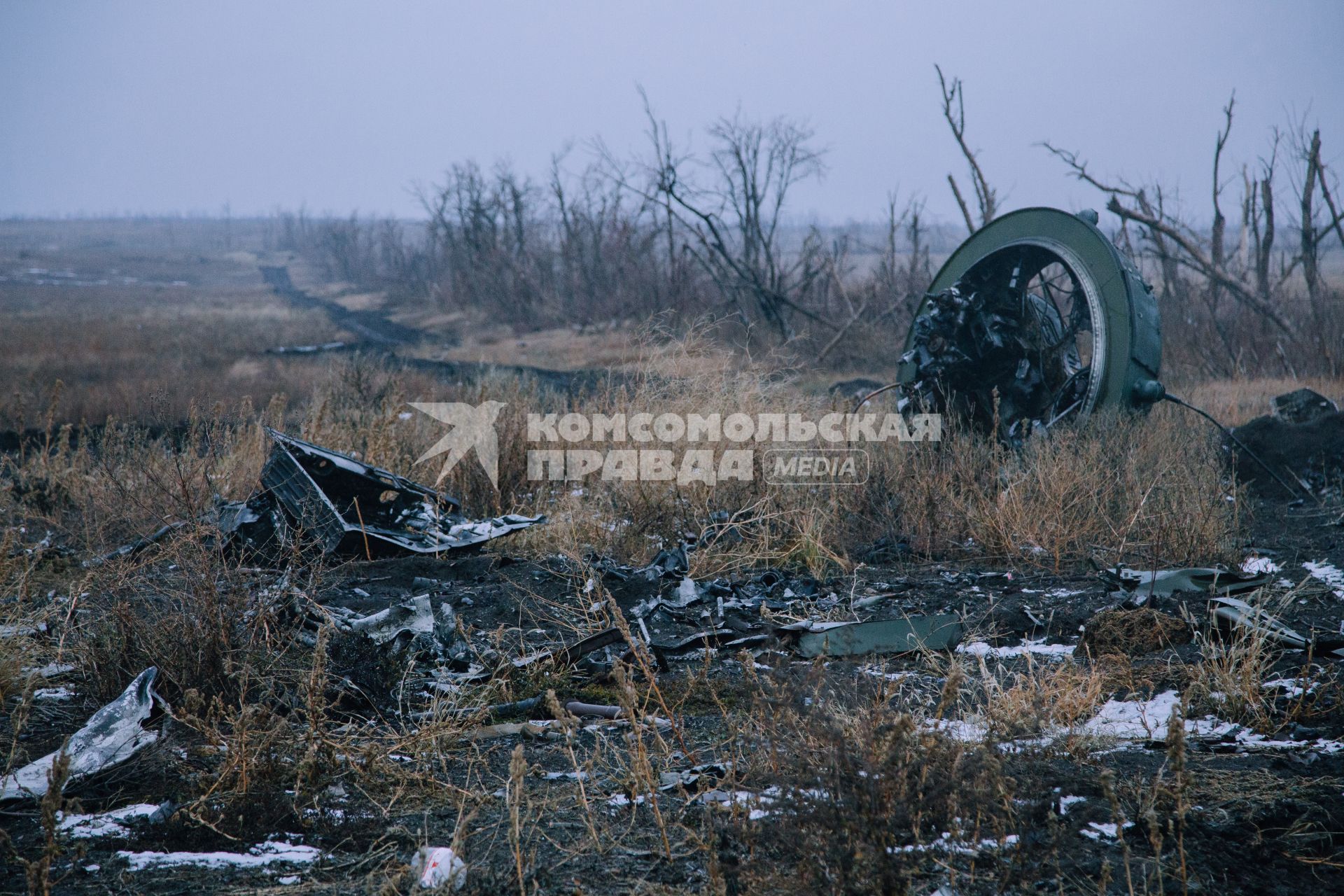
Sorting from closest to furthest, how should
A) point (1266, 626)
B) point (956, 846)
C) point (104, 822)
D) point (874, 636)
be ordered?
A: point (956, 846), point (104, 822), point (1266, 626), point (874, 636)

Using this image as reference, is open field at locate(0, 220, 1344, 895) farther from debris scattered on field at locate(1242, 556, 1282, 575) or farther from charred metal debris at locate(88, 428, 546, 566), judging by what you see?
charred metal debris at locate(88, 428, 546, 566)

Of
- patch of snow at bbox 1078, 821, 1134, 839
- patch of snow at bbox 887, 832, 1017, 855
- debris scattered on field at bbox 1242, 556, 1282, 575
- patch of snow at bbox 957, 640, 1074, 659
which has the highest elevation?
debris scattered on field at bbox 1242, 556, 1282, 575

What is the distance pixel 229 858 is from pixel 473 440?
18.2 feet

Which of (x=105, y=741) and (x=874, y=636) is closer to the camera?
(x=105, y=741)

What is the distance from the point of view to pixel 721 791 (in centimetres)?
308

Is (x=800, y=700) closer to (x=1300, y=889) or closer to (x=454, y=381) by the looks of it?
(x=1300, y=889)

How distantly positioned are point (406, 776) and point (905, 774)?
177cm

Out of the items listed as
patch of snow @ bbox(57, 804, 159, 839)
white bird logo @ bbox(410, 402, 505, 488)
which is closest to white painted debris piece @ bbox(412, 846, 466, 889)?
patch of snow @ bbox(57, 804, 159, 839)

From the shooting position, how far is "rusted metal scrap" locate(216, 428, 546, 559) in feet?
19.4

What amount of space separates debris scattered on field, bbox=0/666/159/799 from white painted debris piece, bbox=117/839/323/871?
0.48 m

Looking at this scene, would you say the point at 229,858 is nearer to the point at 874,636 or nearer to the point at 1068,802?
the point at 1068,802

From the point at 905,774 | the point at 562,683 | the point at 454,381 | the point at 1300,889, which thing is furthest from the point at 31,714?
the point at 454,381

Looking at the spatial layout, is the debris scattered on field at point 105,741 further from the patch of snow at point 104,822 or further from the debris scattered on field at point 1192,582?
the debris scattered on field at point 1192,582

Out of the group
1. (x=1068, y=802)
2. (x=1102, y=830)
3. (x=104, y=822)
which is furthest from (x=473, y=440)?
(x=1102, y=830)
